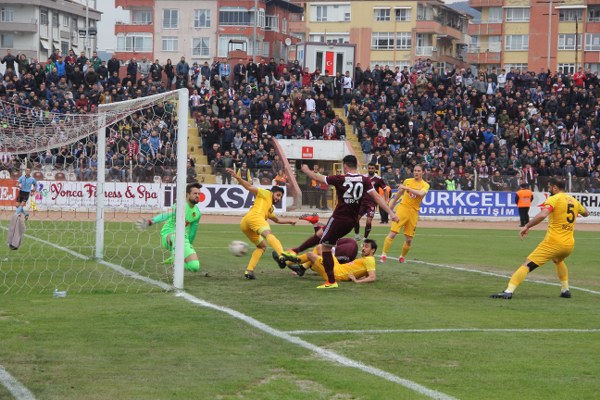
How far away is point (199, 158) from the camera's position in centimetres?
4531

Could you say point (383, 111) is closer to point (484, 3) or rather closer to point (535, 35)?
point (535, 35)

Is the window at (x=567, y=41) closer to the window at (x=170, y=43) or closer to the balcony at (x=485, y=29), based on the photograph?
the balcony at (x=485, y=29)

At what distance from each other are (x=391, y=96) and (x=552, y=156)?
28.9ft

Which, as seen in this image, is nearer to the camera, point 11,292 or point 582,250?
point 11,292

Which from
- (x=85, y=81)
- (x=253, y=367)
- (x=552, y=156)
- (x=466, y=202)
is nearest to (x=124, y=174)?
(x=85, y=81)

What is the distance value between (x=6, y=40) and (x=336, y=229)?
106556 mm

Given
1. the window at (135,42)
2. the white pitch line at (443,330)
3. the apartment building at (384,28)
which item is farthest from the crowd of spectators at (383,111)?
the apartment building at (384,28)

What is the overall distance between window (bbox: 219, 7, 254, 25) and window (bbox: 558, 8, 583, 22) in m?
34.2

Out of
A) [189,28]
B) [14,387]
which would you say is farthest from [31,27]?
[14,387]

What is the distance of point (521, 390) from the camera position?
8953 millimetres

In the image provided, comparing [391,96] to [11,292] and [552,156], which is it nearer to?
[552,156]

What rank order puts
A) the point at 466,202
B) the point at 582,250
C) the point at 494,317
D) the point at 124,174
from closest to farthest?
the point at 494,317
the point at 582,250
the point at 124,174
the point at 466,202

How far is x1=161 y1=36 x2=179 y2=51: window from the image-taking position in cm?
10762

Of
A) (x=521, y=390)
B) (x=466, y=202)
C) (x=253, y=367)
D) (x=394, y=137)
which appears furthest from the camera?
(x=394, y=137)
